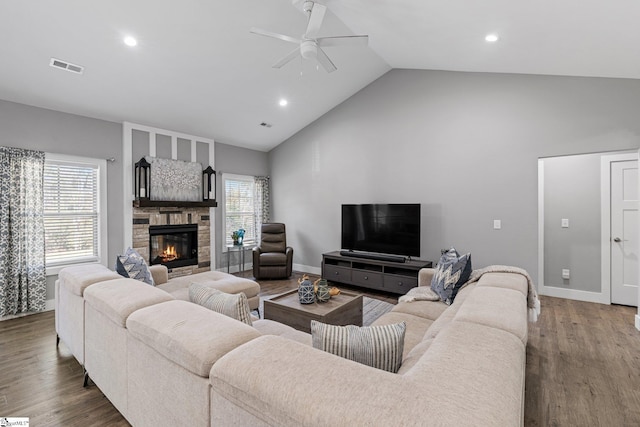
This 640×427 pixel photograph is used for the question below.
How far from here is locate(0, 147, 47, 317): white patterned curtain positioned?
3.55m

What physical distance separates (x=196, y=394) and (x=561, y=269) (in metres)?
5.19

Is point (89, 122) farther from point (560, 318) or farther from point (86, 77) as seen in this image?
point (560, 318)

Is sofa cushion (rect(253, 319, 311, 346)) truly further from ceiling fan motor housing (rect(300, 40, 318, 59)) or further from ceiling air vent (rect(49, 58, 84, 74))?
ceiling air vent (rect(49, 58, 84, 74))

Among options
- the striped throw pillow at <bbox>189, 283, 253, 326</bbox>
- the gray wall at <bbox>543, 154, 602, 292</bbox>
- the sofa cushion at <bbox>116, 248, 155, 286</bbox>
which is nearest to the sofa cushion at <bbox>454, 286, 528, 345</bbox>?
the striped throw pillow at <bbox>189, 283, 253, 326</bbox>

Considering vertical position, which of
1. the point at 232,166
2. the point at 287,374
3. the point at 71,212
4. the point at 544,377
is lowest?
the point at 544,377

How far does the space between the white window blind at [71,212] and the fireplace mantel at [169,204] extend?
21.0 inches

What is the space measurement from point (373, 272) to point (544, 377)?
2.53 meters

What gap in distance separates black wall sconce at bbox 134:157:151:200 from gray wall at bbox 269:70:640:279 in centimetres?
284

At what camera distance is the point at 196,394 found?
1.14 meters

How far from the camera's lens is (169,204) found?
195 inches

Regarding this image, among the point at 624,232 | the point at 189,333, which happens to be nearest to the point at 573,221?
the point at 624,232

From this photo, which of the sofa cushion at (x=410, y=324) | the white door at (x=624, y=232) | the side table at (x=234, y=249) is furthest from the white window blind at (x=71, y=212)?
the white door at (x=624, y=232)

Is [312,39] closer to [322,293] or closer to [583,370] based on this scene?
[322,293]

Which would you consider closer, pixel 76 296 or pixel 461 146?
pixel 76 296
